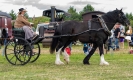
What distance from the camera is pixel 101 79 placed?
7.14m

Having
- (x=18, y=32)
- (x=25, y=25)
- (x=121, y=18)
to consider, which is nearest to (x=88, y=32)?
(x=121, y=18)

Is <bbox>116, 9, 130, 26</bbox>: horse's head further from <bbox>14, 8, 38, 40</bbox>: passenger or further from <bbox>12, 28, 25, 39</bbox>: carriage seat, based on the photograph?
<bbox>12, 28, 25, 39</bbox>: carriage seat

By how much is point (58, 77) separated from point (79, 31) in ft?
10.4

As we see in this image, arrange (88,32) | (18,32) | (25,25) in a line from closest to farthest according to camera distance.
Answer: (88,32)
(18,32)
(25,25)

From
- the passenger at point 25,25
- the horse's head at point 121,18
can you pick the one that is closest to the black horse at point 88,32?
the horse's head at point 121,18

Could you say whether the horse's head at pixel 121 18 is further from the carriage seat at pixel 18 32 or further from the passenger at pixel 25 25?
the carriage seat at pixel 18 32

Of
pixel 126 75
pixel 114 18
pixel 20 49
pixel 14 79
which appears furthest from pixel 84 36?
pixel 14 79

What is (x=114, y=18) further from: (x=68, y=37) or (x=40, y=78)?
(x=40, y=78)

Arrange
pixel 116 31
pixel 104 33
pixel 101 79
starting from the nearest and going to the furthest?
pixel 101 79 < pixel 104 33 < pixel 116 31

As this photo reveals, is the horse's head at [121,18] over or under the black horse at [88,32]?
over

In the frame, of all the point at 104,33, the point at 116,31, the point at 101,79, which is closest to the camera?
the point at 101,79

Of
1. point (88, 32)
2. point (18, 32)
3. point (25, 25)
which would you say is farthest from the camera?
point (25, 25)

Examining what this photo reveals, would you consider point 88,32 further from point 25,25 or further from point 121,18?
point 25,25

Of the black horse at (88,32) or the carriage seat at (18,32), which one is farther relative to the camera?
the carriage seat at (18,32)
